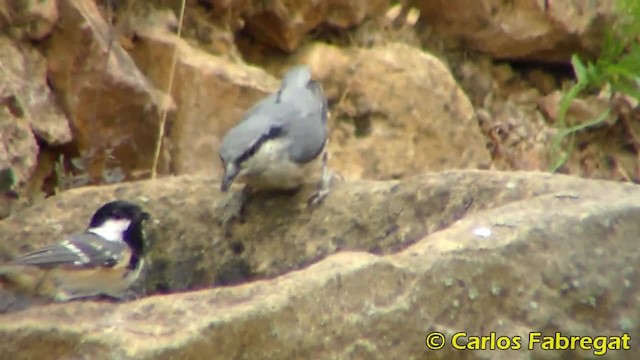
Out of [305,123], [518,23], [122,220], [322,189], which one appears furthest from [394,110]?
[122,220]

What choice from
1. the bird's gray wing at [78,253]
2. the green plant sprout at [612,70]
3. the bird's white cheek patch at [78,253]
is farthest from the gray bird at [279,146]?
the green plant sprout at [612,70]

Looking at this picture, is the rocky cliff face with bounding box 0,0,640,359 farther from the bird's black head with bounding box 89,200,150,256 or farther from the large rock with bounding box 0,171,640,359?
the bird's black head with bounding box 89,200,150,256

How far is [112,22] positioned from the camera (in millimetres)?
5891

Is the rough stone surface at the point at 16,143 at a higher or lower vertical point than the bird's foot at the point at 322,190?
higher

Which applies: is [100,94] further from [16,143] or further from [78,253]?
[78,253]

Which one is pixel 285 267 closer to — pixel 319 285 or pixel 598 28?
pixel 319 285

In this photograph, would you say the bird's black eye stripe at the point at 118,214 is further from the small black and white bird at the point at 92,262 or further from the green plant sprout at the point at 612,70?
the green plant sprout at the point at 612,70

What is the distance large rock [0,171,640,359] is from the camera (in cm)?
317

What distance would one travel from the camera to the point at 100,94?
5648 mm

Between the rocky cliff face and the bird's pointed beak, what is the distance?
0.20 m

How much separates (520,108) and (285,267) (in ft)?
9.00

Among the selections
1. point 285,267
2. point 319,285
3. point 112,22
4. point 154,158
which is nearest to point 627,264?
point 319,285

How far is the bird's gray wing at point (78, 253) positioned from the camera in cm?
397

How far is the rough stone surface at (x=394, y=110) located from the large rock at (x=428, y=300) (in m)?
2.01
